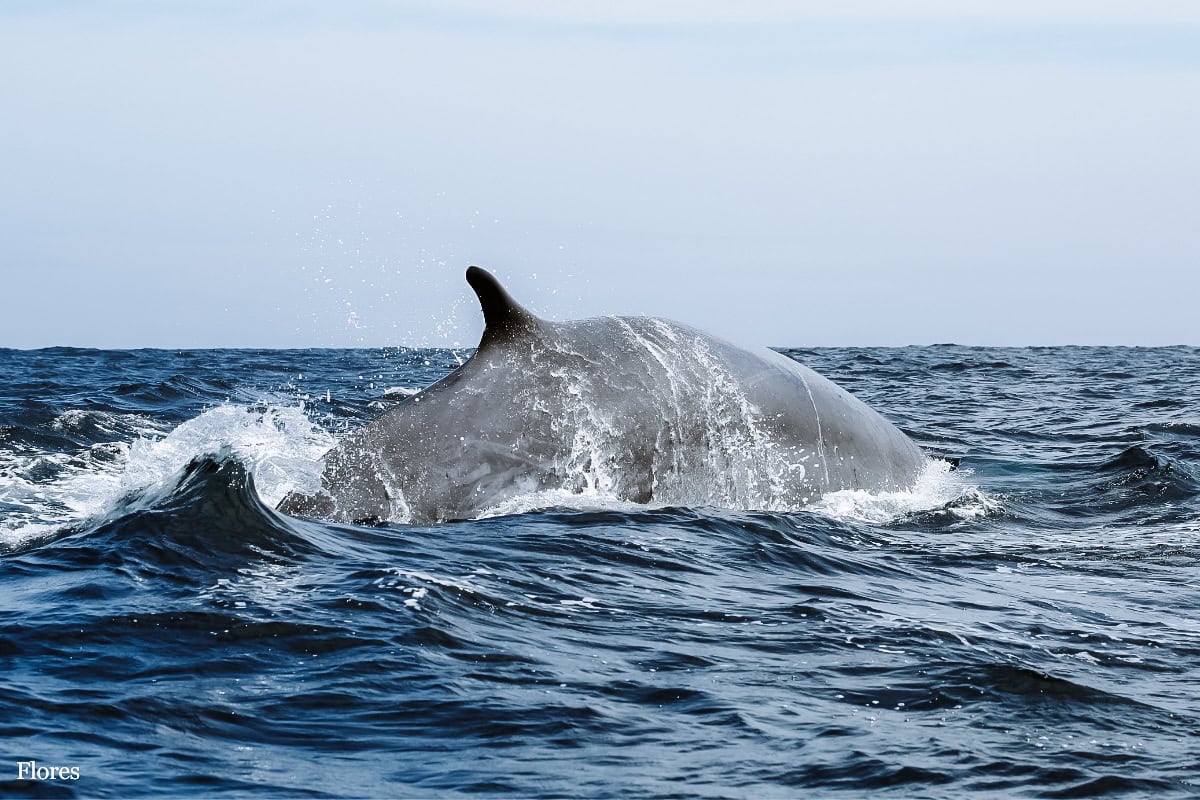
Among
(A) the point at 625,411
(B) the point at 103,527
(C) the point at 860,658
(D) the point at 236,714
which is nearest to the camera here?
(D) the point at 236,714

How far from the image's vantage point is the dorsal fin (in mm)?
10070

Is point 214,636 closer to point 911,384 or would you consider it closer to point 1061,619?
point 1061,619

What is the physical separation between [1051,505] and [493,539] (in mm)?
6759

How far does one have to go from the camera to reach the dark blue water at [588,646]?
4961 mm

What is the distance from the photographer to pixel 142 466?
40.5ft

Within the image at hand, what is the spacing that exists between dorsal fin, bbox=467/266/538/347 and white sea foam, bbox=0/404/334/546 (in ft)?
5.64

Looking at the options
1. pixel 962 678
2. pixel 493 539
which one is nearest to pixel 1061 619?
pixel 962 678

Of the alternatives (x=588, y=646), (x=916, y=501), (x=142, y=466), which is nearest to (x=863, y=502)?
(x=916, y=501)

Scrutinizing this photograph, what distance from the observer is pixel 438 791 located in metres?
4.62

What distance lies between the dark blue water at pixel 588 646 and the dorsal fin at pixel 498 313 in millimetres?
1503

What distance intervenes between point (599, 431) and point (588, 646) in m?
3.85

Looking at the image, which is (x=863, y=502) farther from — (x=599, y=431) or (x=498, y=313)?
(x=498, y=313)

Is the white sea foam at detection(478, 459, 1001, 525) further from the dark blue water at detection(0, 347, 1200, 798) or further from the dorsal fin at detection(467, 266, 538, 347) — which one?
the dorsal fin at detection(467, 266, 538, 347)

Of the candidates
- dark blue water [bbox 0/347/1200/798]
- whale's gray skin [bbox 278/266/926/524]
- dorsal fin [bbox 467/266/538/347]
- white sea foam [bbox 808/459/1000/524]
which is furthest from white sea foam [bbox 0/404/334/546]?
white sea foam [bbox 808/459/1000/524]
